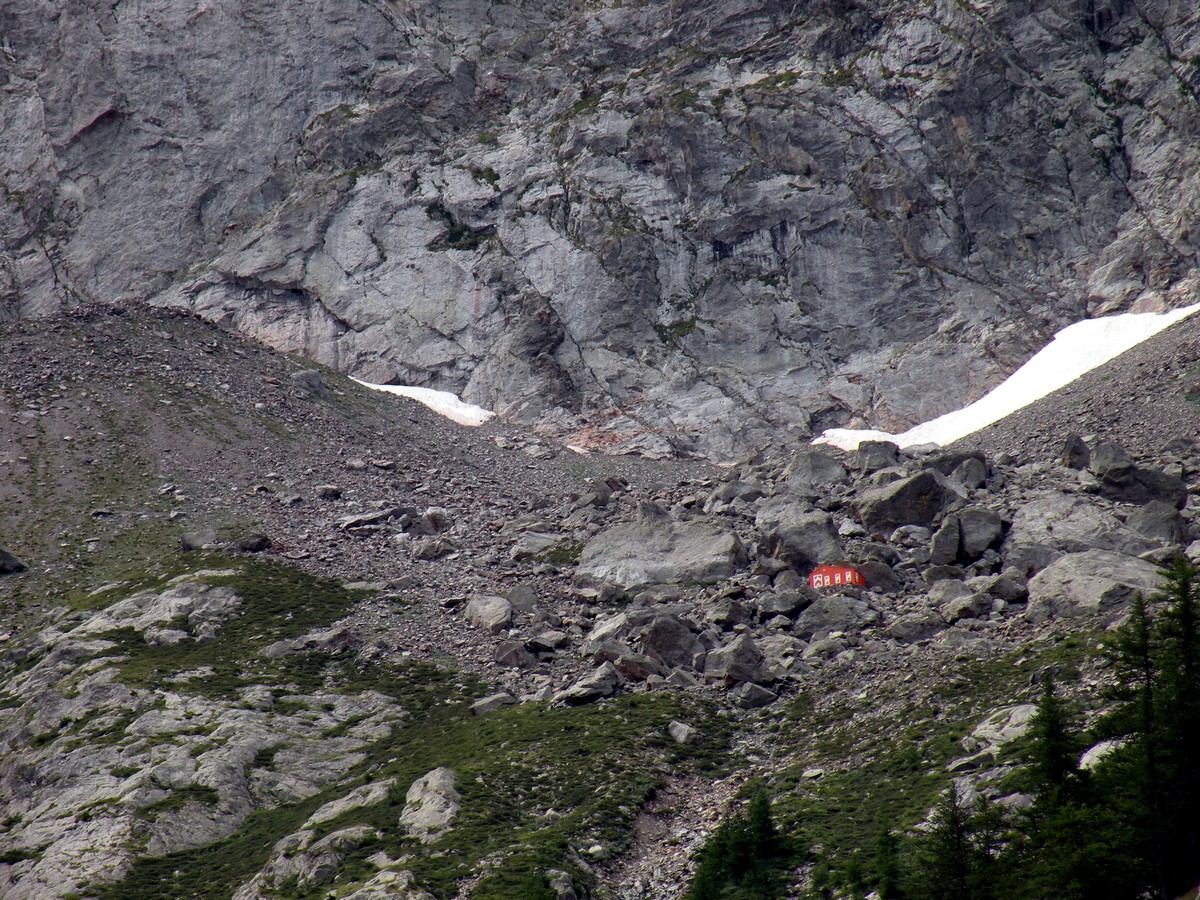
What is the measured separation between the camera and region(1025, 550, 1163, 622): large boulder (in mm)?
32875

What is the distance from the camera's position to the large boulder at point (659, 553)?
4562cm

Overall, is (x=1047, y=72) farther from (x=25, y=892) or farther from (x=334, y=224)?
(x=25, y=892)

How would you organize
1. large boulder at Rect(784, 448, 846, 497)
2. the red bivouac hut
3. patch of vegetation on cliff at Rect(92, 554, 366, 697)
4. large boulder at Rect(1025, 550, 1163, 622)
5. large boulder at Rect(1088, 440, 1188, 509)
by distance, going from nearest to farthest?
large boulder at Rect(1025, 550, 1163, 622) → patch of vegetation on cliff at Rect(92, 554, 366, 697) → the red bivouac hut → large boulder at Rect(1088, 440, 1188, 509) → large boulder at Rect(784, 448, 846, 497)

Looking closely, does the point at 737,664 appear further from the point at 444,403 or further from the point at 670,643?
the point at 444,403

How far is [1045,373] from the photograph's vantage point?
84438mm

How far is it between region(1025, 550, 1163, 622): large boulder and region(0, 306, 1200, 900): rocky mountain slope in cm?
11

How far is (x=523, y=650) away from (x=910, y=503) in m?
20.4

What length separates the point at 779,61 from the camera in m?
111

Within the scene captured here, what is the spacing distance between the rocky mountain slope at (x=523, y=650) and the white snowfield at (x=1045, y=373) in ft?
47.1

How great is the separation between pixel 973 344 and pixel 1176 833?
7627 centimetres

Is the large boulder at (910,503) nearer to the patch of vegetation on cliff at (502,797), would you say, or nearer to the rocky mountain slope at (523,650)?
the rocky mountain slope at (523,650)

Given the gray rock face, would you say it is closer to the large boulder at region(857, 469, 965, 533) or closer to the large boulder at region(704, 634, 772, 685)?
the large boulder at region(857, 469, 965, 533)

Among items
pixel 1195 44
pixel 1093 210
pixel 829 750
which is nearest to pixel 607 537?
pixel 829 750

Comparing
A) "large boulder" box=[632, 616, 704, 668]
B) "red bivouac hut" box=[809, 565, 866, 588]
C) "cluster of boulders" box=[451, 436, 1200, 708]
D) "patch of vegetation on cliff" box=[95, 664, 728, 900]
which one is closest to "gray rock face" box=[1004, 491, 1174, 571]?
"cluster of boulders" box=[451, 436, 1200, 708]
